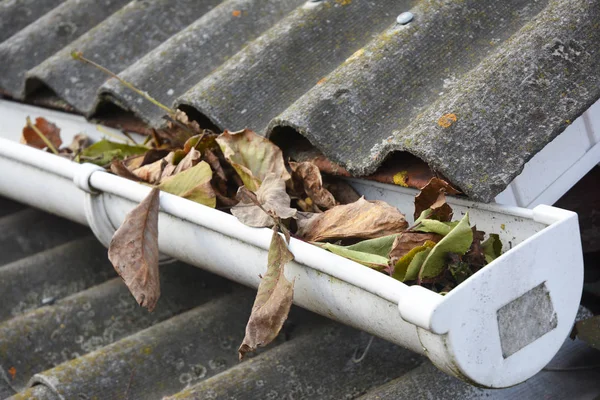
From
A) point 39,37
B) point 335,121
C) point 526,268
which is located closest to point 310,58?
point 335,121

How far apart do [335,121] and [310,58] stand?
364 mm

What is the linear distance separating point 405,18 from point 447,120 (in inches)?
19.0

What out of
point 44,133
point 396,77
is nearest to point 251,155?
point 396,77

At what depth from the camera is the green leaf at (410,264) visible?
59.7 inches

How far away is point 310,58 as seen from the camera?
220cm

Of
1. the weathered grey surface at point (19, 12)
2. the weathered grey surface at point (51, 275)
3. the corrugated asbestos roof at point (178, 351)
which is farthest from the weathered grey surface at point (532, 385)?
the weathered grey surface at point (19, 12)

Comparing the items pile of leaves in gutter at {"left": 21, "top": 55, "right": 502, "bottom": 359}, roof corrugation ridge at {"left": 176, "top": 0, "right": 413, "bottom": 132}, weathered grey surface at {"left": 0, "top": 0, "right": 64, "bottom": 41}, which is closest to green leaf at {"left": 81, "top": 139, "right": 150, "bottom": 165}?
pile of leaves in gutter at {"left": 21, "top": 55, "right": 502, "bottom": 359}

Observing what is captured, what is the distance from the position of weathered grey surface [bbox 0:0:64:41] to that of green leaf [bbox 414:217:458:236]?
7.10 feet

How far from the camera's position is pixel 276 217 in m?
1.68

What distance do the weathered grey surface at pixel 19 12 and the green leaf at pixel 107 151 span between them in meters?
1.10

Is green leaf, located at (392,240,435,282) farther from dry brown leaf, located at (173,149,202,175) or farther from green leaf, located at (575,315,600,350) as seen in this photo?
dry brown leaf, located at (173,149,202,175)

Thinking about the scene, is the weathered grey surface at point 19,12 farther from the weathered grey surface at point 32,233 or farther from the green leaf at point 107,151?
the green leaf at point 107,151

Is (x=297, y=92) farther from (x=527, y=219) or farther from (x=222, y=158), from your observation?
(x=527, y=219)

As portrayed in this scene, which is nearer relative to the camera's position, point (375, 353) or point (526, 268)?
point (526, 268)
